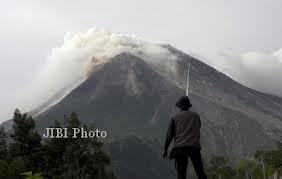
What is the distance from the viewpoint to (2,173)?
41.6m

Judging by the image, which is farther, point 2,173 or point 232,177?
point 232,177

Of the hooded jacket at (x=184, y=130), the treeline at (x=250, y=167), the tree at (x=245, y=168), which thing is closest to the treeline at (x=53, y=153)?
the hooded jacket at (x=184, y=130)

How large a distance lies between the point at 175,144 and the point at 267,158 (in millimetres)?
96998

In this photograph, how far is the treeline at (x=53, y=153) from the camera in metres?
51.8

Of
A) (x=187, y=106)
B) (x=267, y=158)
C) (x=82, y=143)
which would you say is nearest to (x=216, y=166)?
(x=267, y=158)

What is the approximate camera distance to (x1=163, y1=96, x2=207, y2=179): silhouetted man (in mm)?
9016

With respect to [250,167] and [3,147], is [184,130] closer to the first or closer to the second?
[3,147]

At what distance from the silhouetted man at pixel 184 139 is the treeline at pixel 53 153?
38176 mm

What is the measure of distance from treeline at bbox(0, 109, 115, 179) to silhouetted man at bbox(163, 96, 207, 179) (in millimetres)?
38176

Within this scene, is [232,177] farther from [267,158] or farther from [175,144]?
[175,144]

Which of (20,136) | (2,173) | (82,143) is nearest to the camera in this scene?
(2,173)

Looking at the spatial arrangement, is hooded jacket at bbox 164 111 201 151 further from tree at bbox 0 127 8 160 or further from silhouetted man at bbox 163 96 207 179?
tree at bbox 0 127 8 160

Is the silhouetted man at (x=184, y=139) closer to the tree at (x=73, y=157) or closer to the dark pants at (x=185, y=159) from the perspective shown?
the dark pants at (x=185, y=159)

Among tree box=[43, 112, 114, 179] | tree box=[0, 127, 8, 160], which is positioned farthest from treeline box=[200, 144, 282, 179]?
tree box=[0, 127, 8, 160]
